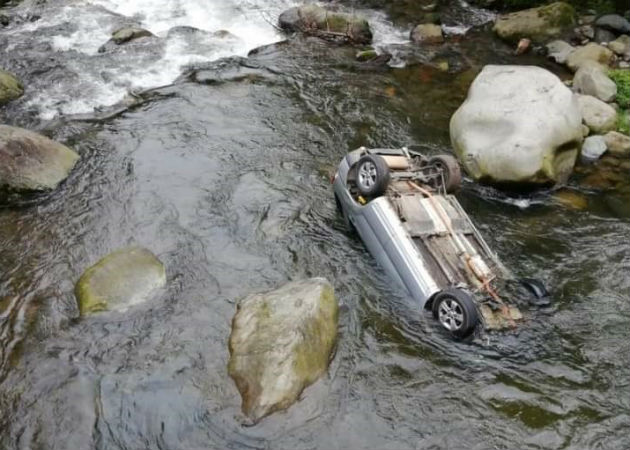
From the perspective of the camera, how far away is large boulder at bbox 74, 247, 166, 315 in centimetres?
788

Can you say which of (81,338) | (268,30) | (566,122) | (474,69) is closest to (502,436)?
(81,338)

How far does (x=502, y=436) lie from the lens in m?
6.77

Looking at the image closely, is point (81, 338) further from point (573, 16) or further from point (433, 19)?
point (573, 16)

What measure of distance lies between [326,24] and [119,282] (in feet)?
35.2

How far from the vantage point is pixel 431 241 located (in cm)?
A: 819

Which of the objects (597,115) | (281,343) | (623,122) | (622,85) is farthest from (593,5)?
(281,343)

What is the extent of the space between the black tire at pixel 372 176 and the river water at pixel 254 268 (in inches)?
38.7

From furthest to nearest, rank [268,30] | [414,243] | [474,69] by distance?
[268,30] < [474,69] < [414,243]

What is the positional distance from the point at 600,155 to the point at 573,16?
6.75 metres

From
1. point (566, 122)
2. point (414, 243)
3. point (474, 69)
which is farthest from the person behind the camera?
point (474, 69)

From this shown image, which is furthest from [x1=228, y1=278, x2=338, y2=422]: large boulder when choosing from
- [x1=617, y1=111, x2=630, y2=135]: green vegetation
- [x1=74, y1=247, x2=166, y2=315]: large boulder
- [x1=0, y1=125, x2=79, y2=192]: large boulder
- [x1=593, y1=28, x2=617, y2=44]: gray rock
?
[x1=593, y1=28, x2=617, y2=44]: gray rock

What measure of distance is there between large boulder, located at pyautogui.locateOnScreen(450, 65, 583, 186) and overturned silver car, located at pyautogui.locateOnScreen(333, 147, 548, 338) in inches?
70.6

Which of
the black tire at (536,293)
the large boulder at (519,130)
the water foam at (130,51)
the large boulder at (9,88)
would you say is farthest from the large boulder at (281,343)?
the large boulder at (9,88)

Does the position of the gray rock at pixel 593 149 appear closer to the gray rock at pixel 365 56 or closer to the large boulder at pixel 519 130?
the large boulder at pixel 519 130
